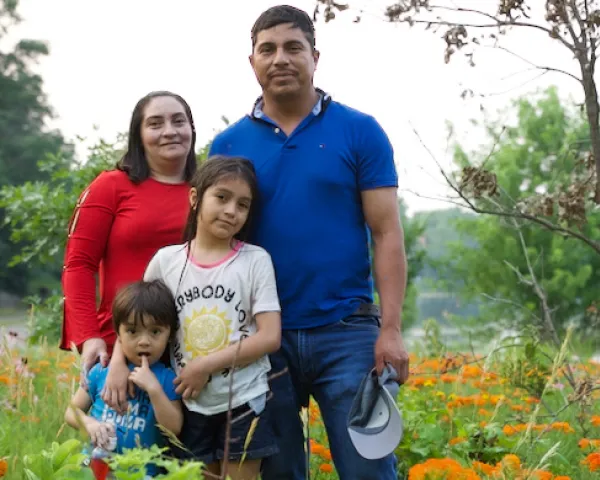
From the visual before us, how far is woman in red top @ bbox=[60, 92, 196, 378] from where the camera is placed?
295 cm

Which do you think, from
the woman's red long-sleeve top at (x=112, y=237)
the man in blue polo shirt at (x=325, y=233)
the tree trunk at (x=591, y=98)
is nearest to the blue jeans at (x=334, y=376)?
the man in blue polo shirt at (x=325, y=233)

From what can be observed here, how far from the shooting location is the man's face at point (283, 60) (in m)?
2.75

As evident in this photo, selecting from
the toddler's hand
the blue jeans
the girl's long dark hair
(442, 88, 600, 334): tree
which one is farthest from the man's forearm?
(442, 88, 600, 334): tree

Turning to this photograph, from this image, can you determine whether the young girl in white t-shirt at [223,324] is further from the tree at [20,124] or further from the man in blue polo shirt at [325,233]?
the tree at [20,124]

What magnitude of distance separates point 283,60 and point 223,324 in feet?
2.83

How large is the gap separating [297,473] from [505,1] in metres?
2.06

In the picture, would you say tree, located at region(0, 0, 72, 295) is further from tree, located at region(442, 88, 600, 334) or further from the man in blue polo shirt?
the man in blue polo shirt

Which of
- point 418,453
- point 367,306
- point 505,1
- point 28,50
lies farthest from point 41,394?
point 28,50

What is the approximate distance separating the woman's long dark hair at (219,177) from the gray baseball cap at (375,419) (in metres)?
0.65

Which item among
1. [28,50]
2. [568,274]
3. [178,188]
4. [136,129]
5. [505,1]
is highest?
[28,50]

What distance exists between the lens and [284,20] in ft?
9.14

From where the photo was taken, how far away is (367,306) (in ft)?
9.43

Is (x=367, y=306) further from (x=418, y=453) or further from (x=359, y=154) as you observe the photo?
(x=418, y=453)

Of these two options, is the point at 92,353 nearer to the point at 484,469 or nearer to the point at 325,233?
the point at 325,233
